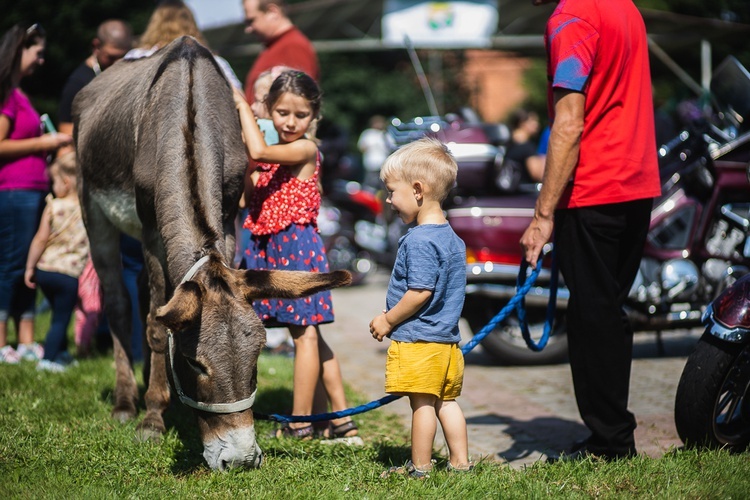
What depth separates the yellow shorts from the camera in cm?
372

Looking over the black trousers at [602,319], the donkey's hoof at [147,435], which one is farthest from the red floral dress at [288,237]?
the black trousers at [602,319]

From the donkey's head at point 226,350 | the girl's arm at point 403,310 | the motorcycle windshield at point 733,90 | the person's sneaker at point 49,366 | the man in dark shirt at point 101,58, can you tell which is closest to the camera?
the donkey's head at point 226,350

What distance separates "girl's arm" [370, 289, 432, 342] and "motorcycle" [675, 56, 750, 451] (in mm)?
1456

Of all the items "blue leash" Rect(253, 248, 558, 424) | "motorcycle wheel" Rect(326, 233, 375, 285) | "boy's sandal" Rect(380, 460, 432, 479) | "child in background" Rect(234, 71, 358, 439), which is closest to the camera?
"boy's sandal" Rect(380, 460, 432, 479)

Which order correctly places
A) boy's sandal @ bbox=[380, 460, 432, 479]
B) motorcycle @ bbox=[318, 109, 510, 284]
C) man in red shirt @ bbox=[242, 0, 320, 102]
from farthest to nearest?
motorcycle @ bbox=[318, 109, 510, 284]
man in red shirt @ bbox=[242, 0, 320, 102]
boy's sandal @ bbox=[380, 460, 432, 479]

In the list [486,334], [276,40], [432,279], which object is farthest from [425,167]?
[276,40]

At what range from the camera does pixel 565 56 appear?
390cm

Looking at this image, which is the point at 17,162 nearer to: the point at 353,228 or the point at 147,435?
the point at 147,435

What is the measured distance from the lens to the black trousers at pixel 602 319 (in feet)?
13.4

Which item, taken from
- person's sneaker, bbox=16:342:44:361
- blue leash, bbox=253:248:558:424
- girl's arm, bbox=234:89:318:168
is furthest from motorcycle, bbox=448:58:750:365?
person's sneaker, bbox=16:342:44:361

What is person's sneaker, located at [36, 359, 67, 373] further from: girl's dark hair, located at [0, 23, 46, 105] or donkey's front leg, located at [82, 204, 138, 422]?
girl's dark hair, located at [0, 23, 46, 105]

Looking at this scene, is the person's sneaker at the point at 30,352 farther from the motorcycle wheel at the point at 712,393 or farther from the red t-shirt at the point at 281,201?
the motorcycle wheel at the point at 712,393

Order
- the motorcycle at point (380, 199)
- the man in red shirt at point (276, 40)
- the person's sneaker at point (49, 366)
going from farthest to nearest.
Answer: the motorcycle at point (380, 199), the person's sneaker at point (49, 366), the man in red shirt at point (276, 40)

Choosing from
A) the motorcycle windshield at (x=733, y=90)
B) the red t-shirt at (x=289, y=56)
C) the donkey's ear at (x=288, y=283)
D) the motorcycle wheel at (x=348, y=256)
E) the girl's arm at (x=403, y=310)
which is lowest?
the motorcycle wheel at (x=348, y=256)
